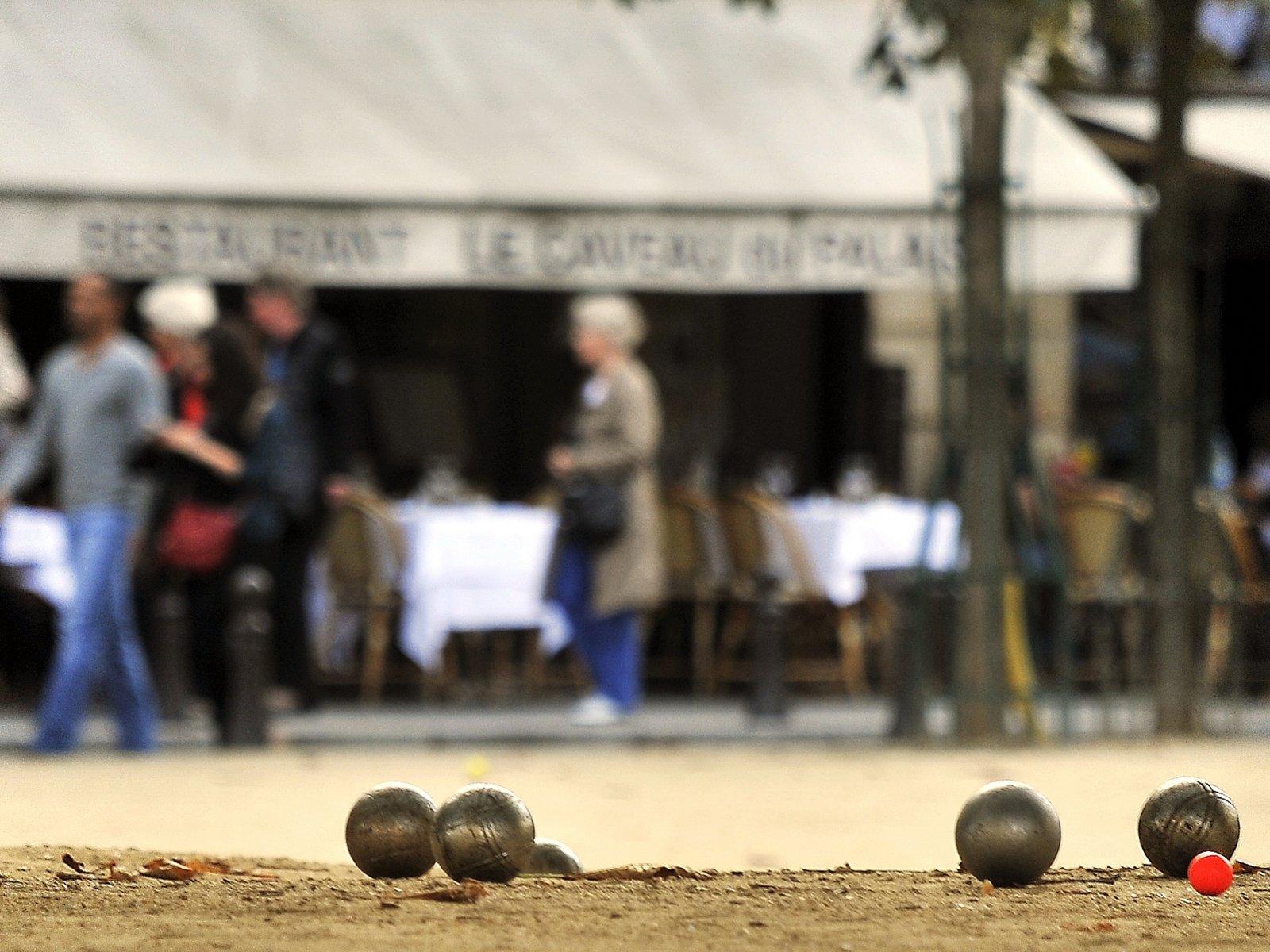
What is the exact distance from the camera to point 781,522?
43.7ft

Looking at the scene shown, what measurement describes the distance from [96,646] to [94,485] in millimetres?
692

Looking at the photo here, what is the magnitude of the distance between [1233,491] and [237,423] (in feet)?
29.7

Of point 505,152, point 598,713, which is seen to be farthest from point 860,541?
point 505,152

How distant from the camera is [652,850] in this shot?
23.6 ft

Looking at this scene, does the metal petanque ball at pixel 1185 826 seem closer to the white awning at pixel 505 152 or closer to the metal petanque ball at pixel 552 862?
the metal petanque ball at pixel 552 862

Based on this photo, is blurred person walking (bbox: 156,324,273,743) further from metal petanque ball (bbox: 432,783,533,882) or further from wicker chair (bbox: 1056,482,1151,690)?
metal petanque ball (bbox: 432,783,533,882)

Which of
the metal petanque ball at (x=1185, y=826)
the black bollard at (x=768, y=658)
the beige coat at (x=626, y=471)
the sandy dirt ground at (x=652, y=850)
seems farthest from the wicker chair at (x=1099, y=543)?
the metal petanque ball at (x=1185, y=826)

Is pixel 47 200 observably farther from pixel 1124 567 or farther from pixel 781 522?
pixel 1124 567

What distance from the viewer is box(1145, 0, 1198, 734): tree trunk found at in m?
11.8

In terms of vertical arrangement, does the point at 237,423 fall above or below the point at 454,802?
above

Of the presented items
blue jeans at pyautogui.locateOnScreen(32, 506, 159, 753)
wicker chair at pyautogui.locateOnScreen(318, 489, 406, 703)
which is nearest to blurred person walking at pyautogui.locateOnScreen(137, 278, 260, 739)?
blue jeans at pyautogui.locateOnScreen(32, 506, 159, 753)

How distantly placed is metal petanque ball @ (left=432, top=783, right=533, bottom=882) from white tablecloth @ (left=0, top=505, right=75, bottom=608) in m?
7.58

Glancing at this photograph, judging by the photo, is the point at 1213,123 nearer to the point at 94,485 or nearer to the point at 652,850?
the point at 94,485

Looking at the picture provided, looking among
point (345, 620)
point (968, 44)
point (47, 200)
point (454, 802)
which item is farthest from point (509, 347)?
point (454, 802)
